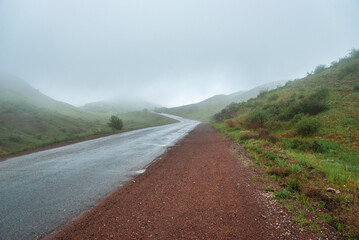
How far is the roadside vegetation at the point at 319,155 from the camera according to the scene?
3.43 meters

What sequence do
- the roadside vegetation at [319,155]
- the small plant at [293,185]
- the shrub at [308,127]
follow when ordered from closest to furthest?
the roadside vegetation at [319,155] < the small plant at [293,185] < the shrub at [308,127]

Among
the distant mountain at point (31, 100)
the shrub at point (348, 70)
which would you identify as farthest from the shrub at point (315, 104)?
the distant mountain at point (31, 100)

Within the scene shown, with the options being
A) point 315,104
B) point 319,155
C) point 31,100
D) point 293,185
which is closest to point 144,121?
point 31,100

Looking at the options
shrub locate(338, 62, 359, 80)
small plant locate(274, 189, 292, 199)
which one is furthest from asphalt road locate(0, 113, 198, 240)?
shrub locate(338, 62, 359, 80)

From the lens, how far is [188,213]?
3.39m

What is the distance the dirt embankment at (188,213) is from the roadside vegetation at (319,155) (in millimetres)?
648

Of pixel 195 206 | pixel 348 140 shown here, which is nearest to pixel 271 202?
pixel 195 206

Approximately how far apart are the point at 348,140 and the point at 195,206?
10.5m

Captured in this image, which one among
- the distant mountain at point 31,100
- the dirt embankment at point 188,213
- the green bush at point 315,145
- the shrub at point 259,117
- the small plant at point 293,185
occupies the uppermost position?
the distant mountain at point 31,100

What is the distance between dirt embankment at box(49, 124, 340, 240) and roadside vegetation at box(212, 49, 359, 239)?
65 cm

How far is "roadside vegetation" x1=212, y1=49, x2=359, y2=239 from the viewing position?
11.3 ft

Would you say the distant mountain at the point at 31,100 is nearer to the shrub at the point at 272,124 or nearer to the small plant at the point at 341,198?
the shrub at the point at 272,124

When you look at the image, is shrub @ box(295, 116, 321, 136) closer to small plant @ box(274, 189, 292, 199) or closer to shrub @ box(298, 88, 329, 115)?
shrub @ box(298, 88, 329, 115)

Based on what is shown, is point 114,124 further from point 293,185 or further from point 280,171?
point 293,185
